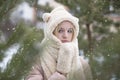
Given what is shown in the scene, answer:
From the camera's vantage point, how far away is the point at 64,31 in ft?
9.62

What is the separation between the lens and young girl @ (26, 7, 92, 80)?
279cm

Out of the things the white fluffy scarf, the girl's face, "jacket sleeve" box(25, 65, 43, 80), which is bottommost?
"jacket sleeve" box(25, 65, 43, 80)

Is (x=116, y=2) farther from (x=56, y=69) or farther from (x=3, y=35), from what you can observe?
(x=3, y=35)

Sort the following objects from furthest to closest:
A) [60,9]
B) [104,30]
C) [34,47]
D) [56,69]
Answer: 1. [104,30]
2. [60,9]
3. [56,69]
4. [34,47]

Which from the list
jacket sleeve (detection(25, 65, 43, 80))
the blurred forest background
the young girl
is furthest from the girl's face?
the blurred forest background

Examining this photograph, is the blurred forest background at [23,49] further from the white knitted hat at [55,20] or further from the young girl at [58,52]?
the white knitted hat at [55,20]

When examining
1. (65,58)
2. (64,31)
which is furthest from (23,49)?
(64,31)

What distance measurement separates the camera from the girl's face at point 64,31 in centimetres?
291

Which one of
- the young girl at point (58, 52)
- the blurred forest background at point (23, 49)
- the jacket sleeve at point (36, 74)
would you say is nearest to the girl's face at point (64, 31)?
the young girl at point (58, 52)

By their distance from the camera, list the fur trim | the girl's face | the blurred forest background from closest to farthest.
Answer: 1. the blurred forest background
2. the fur trim
3. the girl's face

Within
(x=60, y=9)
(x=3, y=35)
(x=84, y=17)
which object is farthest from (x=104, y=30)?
(x=3, y=35)

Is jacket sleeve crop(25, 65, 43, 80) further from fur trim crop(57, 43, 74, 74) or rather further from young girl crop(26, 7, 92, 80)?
fur trim crop(57, 43, 74, 74)

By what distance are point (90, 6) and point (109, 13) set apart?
262mm

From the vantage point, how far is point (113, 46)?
1.80m
